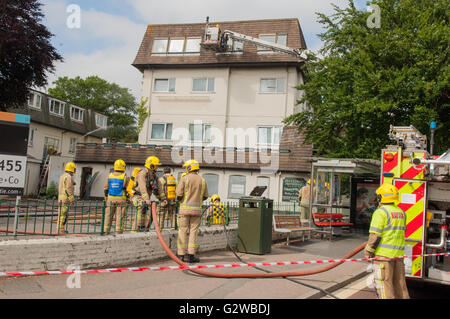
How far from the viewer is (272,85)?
A: 93.2 ft

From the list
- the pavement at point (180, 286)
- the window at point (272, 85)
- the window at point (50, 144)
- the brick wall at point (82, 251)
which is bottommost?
the pavement at point (180, 286)

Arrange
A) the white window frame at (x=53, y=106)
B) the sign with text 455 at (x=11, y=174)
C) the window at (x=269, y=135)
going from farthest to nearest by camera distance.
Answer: the white window frame at (x=53, y=106) → the window at (x=269, y=135) → the sign with text 455 at (x=11, y=174)

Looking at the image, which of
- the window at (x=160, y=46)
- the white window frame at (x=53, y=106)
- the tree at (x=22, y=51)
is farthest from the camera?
the white window frame at (x=53, y=106)

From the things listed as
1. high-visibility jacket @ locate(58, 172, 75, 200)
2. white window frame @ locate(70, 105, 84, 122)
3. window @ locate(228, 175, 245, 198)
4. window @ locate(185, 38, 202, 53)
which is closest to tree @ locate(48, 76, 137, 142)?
white window frame @ locate(70, 105, 84, 122)

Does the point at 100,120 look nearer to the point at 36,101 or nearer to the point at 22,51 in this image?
the point at 36,101

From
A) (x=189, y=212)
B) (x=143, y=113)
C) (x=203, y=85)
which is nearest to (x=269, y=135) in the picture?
(x=203, y=85)

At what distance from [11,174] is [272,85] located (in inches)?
906

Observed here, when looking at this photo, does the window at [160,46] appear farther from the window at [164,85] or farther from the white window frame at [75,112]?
the white window frame at [75,112]

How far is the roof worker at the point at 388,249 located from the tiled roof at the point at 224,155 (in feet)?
56.6

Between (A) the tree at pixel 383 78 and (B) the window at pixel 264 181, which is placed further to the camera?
(B) the window at pixel 264 181

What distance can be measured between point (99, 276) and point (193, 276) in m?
1.54

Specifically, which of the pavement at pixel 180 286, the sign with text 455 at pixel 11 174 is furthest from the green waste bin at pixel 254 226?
the sign with text 455 at pixel 11 174

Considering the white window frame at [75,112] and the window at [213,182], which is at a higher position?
the white window frame at [75,112]

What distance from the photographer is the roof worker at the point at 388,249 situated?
5602 mm
